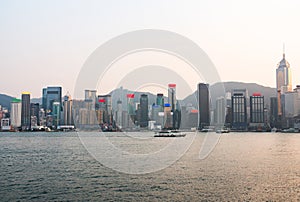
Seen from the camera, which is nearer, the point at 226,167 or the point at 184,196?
the point at 184,196

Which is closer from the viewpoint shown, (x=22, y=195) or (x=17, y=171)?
(x=22, y=195)

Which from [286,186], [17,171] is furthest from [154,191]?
[17,171]

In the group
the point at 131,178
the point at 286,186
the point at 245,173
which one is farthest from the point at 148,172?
the point at 286,186

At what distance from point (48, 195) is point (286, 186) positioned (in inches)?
907

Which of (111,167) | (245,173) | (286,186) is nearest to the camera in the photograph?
(286,186)

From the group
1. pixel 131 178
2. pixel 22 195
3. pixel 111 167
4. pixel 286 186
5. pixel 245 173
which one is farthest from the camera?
pixel 111 167

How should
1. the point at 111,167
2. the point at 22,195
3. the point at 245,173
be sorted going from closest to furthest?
1. the point at 22,195
2. the point at 245,173
3. the point at 111,167

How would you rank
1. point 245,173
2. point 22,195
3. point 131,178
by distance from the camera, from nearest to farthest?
1. point 22,195
2. point 131,178
3. point 245,173

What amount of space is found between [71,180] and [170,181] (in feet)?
33.9

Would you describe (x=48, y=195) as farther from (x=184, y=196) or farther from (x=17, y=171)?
(x=17, y=171)

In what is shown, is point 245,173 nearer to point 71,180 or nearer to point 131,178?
point 131,178

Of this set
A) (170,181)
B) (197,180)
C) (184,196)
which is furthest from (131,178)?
(184,196)

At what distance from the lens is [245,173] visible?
146ft

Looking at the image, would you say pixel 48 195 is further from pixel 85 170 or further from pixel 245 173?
pixel 245 173
